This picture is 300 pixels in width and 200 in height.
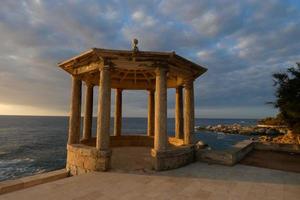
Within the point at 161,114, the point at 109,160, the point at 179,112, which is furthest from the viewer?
the point at 179,112

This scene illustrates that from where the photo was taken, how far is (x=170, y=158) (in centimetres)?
1194

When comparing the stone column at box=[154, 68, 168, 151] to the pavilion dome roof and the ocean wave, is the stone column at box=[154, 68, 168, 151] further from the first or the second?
the ocean wave

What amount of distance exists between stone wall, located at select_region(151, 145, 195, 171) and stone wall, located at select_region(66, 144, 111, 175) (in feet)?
7.84

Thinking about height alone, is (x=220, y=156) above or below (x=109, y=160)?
below

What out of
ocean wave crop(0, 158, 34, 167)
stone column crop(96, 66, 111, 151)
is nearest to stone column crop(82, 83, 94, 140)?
stone column crop(96, 66, 111, 151)

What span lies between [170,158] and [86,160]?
4.32 metres

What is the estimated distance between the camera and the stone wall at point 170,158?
456 inches

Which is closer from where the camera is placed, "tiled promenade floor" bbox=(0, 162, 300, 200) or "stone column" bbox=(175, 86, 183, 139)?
"tiled promenade floor" bbox=(0, 162, 300, 200)

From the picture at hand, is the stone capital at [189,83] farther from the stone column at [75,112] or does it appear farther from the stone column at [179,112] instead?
the stone column at [75,112]

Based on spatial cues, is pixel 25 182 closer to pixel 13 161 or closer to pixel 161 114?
pixel 161 114

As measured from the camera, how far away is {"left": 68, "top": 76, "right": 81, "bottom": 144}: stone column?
14.4 m

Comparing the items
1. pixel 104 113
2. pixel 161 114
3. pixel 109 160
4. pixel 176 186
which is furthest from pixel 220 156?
pixel 104 113

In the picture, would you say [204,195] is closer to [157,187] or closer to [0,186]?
[157,187]

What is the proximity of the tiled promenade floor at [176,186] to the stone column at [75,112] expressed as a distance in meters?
4.27
